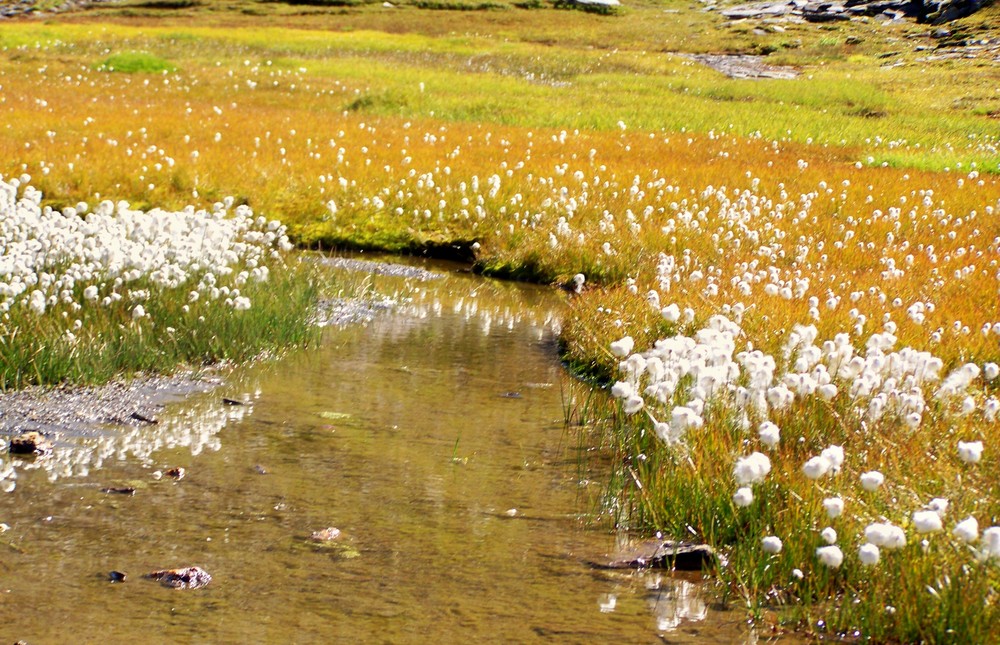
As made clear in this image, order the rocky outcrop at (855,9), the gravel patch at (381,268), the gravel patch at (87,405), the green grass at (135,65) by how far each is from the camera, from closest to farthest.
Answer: the gravel patch at (87,405) < the gravel patch at (381,268) < the green grass at (135,65) < the rocky outcrop at (855,9)

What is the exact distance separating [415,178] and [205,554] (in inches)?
A: 450

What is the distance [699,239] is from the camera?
1330 cm

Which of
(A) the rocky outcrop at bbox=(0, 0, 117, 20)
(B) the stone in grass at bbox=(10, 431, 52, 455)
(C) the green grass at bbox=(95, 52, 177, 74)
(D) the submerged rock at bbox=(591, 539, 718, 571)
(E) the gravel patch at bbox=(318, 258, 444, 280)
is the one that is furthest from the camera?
(A) the rocky outcrop at bbox=(0, 0, 117, 20)

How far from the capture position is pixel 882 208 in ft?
49.7

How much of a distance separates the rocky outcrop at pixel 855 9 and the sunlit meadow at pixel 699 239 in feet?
88.3

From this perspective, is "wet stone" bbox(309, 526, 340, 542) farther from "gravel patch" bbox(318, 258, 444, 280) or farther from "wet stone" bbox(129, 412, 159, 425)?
"gravel patch" bbox(318, 258, 444, 280)

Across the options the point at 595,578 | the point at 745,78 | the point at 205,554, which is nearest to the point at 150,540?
the point at 205,554

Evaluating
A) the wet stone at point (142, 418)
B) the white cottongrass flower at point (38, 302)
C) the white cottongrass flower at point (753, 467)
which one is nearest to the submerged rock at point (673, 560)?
the white cottongrass flower at point (753, 467)

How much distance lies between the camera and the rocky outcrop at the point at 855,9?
64875 mm

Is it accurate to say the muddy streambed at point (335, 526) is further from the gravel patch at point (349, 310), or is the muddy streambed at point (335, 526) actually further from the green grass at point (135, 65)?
the green grass at point (135, 65)

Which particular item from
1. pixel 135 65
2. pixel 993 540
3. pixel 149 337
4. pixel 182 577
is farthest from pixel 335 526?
pixel 135 65

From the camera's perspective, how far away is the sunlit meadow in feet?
16.7

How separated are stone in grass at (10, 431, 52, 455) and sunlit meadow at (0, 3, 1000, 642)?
1206 mm

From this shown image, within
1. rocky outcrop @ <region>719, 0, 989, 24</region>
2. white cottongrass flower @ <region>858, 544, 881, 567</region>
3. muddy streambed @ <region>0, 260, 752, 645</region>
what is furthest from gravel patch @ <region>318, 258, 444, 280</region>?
rocky outcrop @ <region>719, 0, 989, 24</region>
